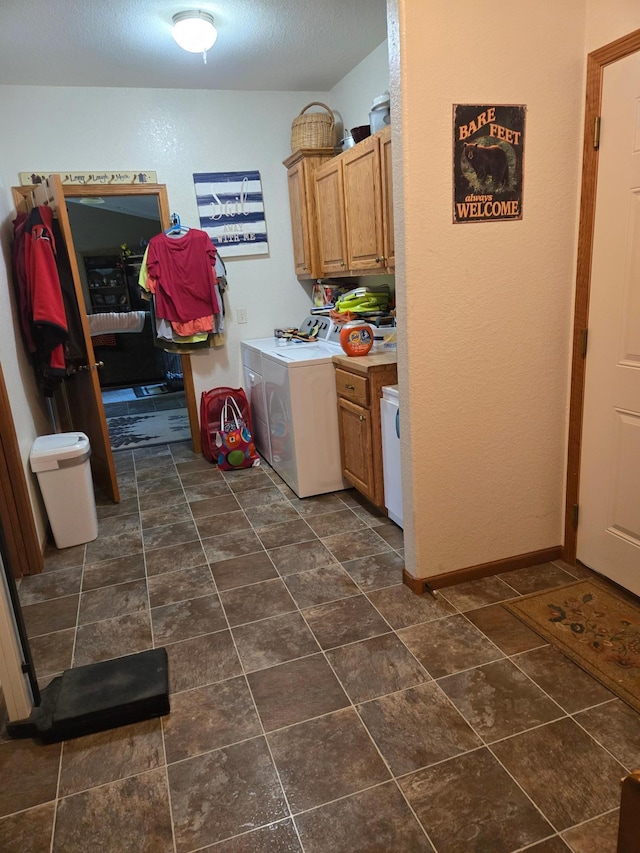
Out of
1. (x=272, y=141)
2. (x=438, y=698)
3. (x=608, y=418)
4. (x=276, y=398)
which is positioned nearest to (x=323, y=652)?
(x=438, y=698)

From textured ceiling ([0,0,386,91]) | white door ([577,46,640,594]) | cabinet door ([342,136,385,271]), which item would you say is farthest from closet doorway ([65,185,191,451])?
white door ([577,46,640,594])

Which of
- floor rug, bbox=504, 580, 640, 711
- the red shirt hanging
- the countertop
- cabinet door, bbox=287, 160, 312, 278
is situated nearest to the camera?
floor rug, bbox=504, 580, 640, 711

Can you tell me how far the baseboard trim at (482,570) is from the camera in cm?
242

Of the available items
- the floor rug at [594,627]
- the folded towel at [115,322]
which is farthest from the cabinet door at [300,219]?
the folded towel at [115,322]

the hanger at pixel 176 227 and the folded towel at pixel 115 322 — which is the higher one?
the hanger at pixel 176 227

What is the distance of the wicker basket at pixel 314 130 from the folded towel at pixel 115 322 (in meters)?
4.09

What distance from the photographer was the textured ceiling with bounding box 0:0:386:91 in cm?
288

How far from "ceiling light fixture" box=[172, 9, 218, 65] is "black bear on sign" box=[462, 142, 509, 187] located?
1.82m

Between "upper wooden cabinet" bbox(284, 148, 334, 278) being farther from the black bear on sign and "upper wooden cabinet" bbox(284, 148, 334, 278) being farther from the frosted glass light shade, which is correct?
the black bear on sign

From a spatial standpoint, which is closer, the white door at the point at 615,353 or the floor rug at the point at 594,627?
the floor rug at the point at 594,627

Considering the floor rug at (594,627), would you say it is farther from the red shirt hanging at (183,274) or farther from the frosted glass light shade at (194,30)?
the frosted glass light shade at (194,30)

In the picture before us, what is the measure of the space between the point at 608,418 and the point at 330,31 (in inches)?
107

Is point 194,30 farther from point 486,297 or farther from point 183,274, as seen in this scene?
point 486,297

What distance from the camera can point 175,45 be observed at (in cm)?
330
